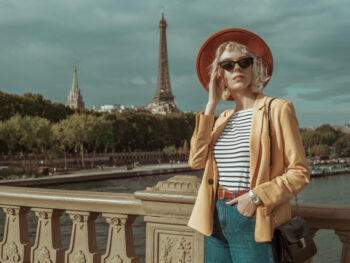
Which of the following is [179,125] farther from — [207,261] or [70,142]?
[207,261]

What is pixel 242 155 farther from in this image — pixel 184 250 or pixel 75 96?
pixel 75 96

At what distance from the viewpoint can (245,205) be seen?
210 centimetres

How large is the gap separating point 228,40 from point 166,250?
61.6 inches

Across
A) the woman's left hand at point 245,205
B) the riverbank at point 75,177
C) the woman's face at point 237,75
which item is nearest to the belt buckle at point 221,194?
the woman's left hand at point 245,205

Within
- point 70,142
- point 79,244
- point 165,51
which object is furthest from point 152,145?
point 79,244

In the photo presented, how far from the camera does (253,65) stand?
2326 mm

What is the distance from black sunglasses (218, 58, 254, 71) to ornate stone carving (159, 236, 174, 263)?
1361 millimetres

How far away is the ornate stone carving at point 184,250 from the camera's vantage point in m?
3.00

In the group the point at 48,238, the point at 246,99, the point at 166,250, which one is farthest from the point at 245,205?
the point at 48,238

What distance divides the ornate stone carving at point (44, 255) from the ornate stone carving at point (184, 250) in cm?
130

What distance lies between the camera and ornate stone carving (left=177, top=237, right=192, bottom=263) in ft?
9.84

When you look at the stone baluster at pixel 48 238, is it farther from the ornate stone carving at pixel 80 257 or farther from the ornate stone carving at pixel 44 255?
the ornate stone carving at pixel 80 257

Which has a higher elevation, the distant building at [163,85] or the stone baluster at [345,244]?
the distant building at [163,85]

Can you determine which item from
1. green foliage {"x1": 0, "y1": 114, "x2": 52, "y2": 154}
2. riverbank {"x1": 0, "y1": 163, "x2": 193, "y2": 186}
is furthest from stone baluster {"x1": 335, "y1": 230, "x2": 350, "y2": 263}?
green foliage {"x1": 0, "y1": 114, "x2": 52, "y2": 154}
